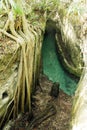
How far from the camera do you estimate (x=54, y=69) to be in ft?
36.9

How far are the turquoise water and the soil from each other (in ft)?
1.30

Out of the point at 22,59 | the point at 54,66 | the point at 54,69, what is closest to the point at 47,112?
the point at 22,59

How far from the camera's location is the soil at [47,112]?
8.14 metres

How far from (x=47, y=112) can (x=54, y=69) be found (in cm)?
284

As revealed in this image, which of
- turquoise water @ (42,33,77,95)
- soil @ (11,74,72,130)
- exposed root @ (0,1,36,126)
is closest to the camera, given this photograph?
exposed root @ (0,1,36,126)

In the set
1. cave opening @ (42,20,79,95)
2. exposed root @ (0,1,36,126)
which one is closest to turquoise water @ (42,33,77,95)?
cave opening @ (42,20,79,95)

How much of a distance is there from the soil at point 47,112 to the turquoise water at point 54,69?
0.40 metres

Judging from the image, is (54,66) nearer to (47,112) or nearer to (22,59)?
(47,112)

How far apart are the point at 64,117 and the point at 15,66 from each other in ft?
7.69

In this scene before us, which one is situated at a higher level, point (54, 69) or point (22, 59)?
point (22, 59)

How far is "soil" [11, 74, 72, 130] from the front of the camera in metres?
8.14

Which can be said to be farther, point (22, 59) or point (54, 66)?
point (54, 66)

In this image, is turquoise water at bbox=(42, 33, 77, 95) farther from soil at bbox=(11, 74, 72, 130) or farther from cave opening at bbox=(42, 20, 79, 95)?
soil at bbox=(11, 74, 72, 130)

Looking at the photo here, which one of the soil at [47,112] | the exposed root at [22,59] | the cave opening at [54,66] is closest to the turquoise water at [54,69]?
A: the cave opening at [54,66]
